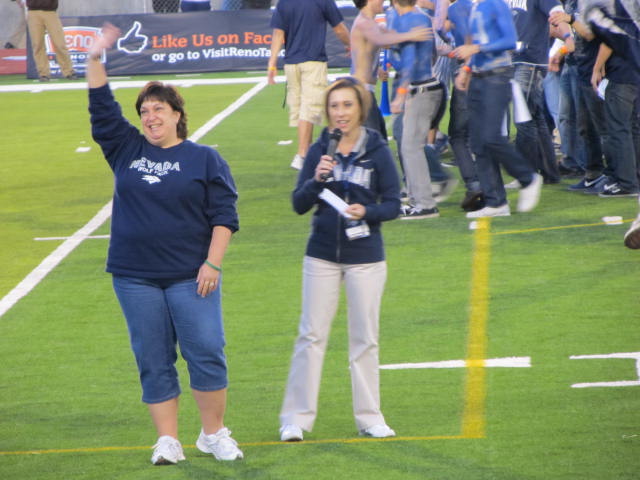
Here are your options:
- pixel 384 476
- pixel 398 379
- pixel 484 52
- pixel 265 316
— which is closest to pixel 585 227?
pixel 484 52

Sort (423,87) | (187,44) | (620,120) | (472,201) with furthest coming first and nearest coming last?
(187,44)
(472,201)
(620,120)
(423,87)

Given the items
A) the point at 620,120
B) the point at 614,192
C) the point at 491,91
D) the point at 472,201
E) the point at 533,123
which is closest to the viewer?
the point at 491,91

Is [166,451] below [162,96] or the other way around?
below

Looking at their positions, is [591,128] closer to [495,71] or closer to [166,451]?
[495,71]

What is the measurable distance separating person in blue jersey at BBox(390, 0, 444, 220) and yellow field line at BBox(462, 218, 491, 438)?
25.2 inches

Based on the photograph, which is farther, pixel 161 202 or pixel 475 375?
pixel 475 375

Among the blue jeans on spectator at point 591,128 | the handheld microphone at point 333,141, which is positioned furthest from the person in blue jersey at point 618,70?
the handheld microphone at point 333,141

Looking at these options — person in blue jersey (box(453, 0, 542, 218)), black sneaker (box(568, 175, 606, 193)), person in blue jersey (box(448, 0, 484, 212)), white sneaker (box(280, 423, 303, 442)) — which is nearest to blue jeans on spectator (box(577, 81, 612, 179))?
black sneaker (box(568, 175, 606, 193))

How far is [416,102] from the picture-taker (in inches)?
432

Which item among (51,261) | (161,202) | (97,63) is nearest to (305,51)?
(51,261)

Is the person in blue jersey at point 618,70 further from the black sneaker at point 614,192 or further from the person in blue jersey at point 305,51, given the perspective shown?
the person in blue jersey at point 305,51

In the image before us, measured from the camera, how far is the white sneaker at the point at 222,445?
227 inches

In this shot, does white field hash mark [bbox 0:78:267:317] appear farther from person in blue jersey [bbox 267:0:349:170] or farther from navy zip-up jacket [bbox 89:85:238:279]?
navy zip-up jacket [bbox 89:85:238:279]

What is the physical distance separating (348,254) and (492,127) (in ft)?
16.3
